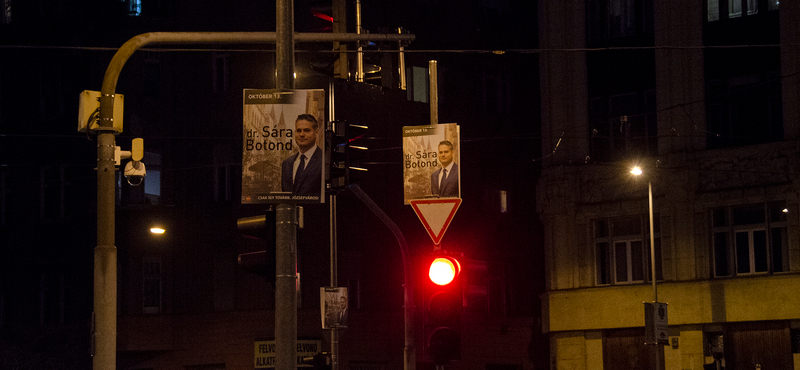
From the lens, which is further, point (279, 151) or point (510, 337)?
point (510, 337)

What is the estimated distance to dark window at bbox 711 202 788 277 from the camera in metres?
34.3

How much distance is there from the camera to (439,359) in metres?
10.7

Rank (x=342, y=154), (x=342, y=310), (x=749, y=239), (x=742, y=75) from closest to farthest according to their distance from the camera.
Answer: (x=342, y=154), (x=342, y=310), (x=749, y=239), (x=742, y=75)

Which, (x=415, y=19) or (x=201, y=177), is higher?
(x=415, y=19)

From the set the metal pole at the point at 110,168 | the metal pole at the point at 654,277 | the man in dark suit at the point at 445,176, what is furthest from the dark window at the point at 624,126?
the metal pole at the point at 110,168

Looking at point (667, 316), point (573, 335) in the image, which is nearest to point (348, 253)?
point (573, 335)

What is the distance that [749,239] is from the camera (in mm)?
35000

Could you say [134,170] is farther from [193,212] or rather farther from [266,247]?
[193,212]

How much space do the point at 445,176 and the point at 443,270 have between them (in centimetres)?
374

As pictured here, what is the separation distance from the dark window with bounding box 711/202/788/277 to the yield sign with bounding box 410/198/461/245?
23310 mm

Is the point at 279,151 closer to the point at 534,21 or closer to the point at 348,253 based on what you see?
the point at 348,253

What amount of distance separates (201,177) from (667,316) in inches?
696

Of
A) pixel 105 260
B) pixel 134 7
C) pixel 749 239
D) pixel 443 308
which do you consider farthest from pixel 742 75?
pixel 105 260

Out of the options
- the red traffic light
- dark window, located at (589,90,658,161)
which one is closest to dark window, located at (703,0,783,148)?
dark window, located at (589,90,658,161)
